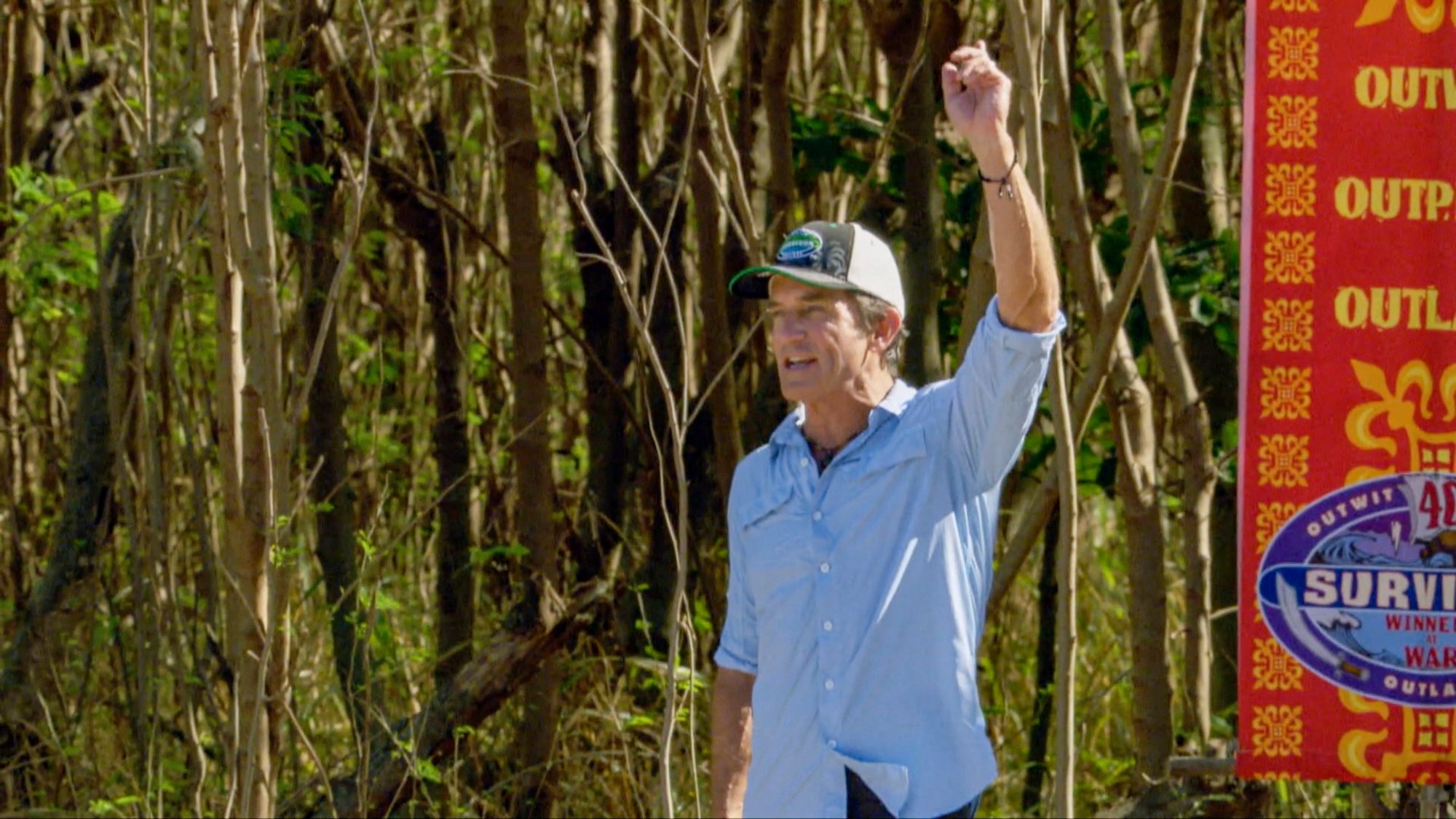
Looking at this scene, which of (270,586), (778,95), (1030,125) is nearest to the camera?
(1030,125)

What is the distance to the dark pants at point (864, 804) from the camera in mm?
2703

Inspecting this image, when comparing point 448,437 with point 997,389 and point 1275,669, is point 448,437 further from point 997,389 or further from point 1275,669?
point 997,389

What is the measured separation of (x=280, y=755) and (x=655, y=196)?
2.16 metres

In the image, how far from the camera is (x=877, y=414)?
289 centimetres

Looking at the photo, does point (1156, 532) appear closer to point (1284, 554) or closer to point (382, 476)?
point (1284, 554)

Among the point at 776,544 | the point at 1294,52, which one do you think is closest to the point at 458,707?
the point at 776,544

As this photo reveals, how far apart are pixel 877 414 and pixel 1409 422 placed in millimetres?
1137

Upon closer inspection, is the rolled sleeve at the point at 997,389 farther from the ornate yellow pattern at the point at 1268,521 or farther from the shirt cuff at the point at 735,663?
the ornate yellow pattern at the point at 1268,521

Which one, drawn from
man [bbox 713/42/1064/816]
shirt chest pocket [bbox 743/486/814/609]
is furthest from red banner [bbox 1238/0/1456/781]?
shirt chest pocket [bbox 743/486/814/609]

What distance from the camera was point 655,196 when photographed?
214 inches

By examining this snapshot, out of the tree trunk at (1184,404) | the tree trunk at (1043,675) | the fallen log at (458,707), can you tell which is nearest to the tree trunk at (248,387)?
the fallen log at (458,707)

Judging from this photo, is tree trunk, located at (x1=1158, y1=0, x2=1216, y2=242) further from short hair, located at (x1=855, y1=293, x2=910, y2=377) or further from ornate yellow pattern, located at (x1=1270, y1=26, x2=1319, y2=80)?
short hair, located at (x1=855, y1=293, x2=910, y2=377)

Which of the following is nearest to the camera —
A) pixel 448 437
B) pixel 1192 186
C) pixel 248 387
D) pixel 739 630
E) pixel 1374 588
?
pixel 739 630

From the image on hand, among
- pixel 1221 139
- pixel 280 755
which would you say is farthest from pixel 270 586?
pixel 1221 139
